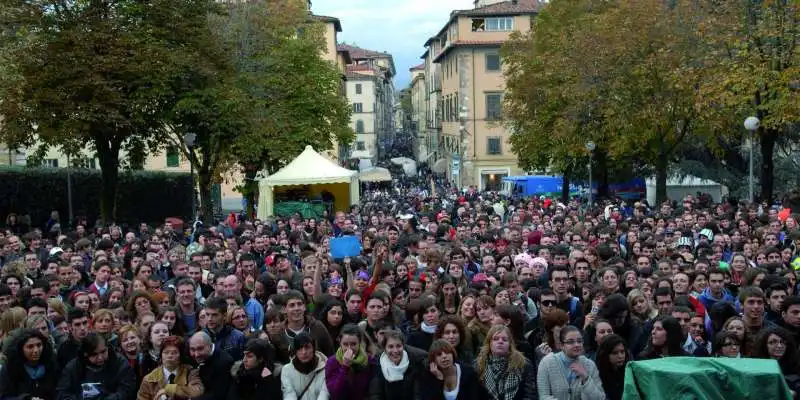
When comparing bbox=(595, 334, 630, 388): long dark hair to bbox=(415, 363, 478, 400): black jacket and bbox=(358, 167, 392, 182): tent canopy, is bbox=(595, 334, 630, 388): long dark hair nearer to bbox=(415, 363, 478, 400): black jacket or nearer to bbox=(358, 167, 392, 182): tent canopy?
bbox=(415, 363, 478, 400): black jacket

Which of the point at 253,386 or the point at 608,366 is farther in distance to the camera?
the point at 253,386

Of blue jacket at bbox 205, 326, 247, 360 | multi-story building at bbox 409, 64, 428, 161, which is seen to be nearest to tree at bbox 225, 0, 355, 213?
blue jacket at bbox 205, 326, 247, 360

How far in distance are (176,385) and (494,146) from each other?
2432 inches

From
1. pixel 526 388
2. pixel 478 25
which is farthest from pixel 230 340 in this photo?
pixel 478 25

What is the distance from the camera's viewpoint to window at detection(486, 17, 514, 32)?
6881 cm

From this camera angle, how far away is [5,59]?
838 inches

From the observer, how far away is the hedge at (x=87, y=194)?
102 feet

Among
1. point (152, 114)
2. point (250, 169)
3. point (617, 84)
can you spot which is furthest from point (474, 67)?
point (152, 114)

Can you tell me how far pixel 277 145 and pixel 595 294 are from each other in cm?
2947

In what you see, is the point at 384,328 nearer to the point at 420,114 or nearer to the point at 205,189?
the point at 205,189

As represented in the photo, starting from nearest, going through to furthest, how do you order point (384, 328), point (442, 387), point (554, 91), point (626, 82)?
point (442, 387)
point (384, 328)
point (626, 82)
point (554, 91)

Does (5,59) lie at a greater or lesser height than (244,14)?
lesser

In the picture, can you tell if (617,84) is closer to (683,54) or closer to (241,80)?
(683,54)

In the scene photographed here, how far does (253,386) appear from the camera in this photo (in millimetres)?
7730
